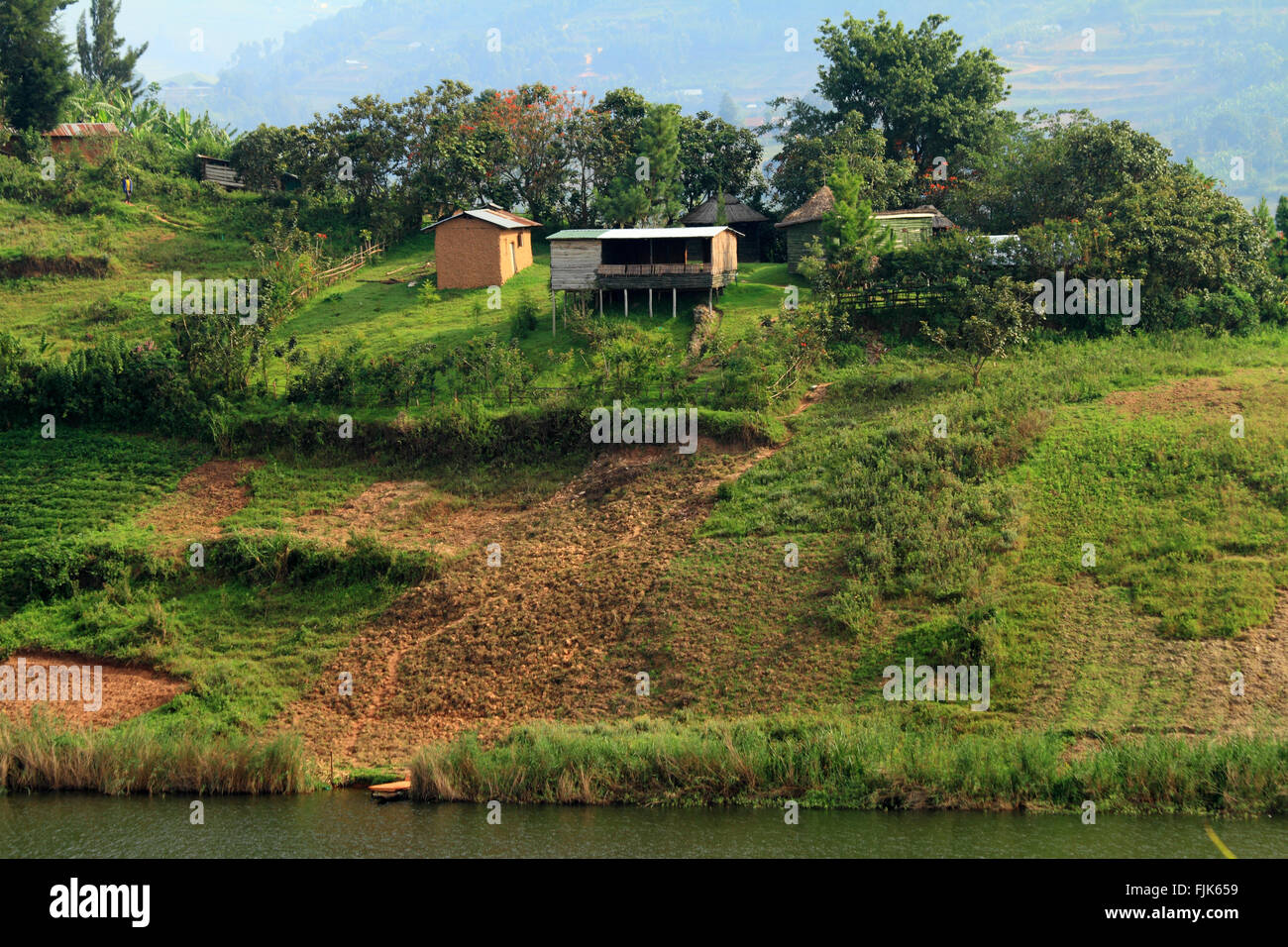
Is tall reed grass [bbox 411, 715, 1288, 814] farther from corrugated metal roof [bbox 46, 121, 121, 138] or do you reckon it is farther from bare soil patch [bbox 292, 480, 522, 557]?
corrugated metal roof [bbox 46, 121, 121, 138]

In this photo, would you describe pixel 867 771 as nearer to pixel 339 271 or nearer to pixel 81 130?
pixel 339 271

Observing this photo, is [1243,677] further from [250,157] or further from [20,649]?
[250,157]

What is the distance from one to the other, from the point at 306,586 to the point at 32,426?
10.3 metres

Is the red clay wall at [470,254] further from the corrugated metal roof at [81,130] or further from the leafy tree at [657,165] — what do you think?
the corrugated metal roof at [81,130]

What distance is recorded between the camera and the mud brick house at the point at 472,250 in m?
38.8

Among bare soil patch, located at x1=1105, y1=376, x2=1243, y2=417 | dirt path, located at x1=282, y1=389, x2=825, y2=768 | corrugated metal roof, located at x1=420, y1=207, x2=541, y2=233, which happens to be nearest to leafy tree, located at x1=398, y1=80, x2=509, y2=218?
corrugated metal roof, located at x1=420, y1=207, x2=541, y2=233

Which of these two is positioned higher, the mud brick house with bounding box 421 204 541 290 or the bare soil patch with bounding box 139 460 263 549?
the mud brick house with bounding box 421 204 541 290

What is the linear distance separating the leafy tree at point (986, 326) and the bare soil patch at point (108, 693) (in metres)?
20.8

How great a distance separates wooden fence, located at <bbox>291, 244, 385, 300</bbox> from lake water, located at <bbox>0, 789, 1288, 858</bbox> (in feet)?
76.2

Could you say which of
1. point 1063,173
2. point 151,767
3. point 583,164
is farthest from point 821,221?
point 151,767

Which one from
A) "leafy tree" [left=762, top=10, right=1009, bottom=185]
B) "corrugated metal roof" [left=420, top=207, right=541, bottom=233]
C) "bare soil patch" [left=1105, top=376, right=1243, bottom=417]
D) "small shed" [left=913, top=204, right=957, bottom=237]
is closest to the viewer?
"bare soil patch" [left=1105, top=376, right=1243, bottom=417]

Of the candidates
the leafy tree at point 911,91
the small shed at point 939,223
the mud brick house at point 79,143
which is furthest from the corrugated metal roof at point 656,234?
the mud brick house at point 79,143

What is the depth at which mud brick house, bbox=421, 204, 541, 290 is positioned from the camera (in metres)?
38.8

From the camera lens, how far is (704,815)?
1778 cm
